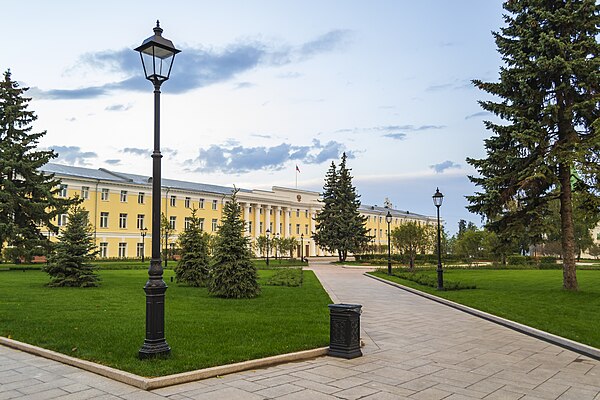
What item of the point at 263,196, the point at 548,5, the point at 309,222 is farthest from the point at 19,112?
the point at 309,222

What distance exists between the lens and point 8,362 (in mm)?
7473

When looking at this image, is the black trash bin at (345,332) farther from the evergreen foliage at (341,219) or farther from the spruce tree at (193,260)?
the evergreen foliage at (341,219)

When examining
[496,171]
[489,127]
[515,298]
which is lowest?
[515,298]

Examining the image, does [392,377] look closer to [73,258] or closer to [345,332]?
[345,332]

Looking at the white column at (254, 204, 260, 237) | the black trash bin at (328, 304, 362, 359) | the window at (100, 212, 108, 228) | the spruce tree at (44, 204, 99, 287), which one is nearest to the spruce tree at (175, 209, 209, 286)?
the spruce tree at (44, 204, 99, 287)

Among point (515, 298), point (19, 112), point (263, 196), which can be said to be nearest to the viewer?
point (515, 298)

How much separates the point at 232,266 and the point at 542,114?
13906 mm

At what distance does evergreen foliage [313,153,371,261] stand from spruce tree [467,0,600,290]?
37.6m

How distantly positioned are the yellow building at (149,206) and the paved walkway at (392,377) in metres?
39.1

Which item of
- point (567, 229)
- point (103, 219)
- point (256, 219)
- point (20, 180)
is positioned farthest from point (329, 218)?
point (567, 229)

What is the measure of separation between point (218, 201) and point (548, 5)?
193 ft

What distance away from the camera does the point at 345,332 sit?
810cm

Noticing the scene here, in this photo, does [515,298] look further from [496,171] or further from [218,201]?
[218,201]

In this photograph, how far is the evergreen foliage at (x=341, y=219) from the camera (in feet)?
193
